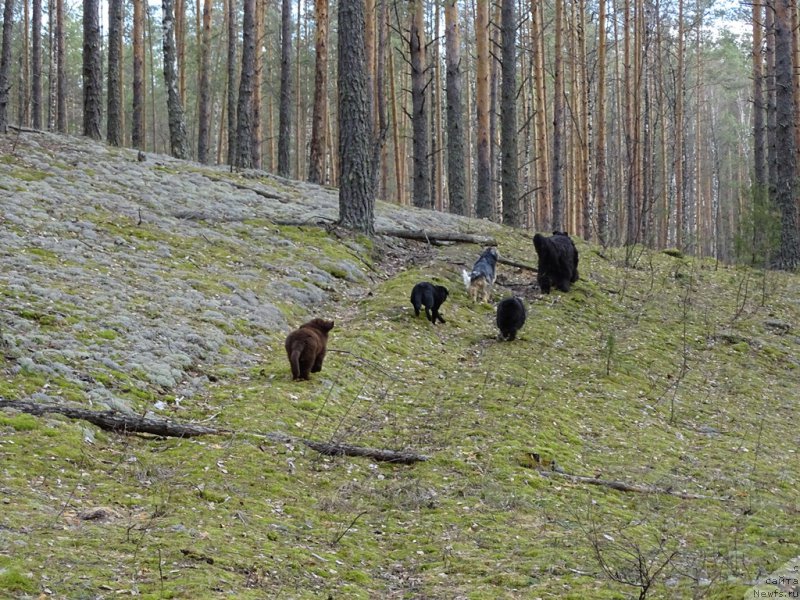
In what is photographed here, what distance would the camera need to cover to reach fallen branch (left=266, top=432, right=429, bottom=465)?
7.26 m

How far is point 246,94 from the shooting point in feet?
72.5

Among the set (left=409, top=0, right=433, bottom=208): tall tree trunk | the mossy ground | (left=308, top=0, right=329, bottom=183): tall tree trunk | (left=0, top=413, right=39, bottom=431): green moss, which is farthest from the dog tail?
(left=409, top=0, right=433, bottom=208): tall tree trunk

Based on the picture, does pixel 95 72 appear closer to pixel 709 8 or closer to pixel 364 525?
pixel 364 525

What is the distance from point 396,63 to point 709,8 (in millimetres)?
17491

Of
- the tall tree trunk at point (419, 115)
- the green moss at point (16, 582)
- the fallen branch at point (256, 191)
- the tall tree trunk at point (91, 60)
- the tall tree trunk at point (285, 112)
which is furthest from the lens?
the tall tree trunk at point (285, 112)

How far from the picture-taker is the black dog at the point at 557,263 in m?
14.8

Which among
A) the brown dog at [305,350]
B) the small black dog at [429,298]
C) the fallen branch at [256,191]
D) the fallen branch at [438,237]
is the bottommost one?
the brown dog at [305,350]

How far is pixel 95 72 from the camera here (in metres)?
19.2

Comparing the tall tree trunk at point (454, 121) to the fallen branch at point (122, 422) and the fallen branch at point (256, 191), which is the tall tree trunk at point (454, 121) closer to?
the fallen branch at point (256, 191)

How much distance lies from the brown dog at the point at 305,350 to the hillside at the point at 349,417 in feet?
0.68

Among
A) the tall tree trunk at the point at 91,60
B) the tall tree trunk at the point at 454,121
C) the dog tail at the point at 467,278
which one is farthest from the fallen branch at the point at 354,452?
the tall tree trunk at the point at 454,121

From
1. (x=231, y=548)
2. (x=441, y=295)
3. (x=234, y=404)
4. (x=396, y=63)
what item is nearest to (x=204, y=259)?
(x=441, y=295)

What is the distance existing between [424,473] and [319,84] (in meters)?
18.0

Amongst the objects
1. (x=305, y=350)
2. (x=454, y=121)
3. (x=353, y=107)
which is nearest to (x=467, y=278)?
(x=353, y=107)
